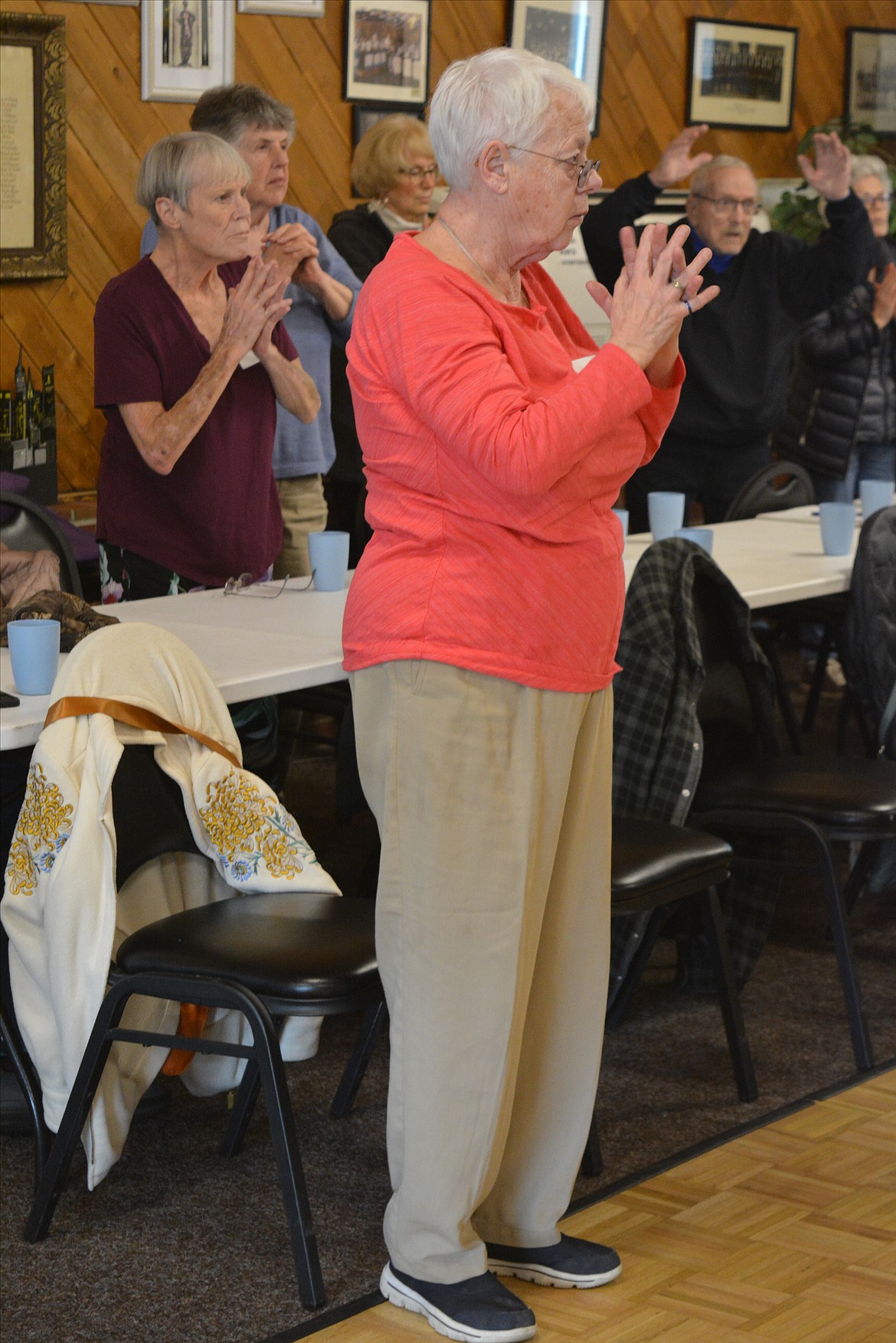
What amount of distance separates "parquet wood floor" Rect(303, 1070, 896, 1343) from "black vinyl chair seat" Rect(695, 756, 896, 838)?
52 cm

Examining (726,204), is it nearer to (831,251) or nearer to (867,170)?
(831,251)

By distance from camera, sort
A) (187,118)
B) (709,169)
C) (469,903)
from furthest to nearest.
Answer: (187,118) → (709,169) → (469,903)

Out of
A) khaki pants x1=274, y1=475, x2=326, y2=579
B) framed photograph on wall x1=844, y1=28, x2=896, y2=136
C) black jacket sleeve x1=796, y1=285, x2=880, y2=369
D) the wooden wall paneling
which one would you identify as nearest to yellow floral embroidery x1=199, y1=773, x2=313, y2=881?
khaki pants x1=274, y1=475, x2=326, y2=579

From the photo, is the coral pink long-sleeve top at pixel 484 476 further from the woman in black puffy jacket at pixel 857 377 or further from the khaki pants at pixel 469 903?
the woman in black puffy jacket at pixel 857 377

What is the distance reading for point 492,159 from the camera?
6.49 ft

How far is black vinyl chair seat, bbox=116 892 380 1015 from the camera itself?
2209 mm

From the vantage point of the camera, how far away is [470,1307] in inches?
84.2

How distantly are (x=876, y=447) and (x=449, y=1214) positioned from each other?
4.48 m

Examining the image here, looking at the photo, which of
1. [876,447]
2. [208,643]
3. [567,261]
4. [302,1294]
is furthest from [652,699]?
[567,261]

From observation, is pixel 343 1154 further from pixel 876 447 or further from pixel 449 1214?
pixel 876 447

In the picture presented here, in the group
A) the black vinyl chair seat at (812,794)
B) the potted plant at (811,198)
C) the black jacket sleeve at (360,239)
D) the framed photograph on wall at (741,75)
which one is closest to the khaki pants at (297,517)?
the black jacket sleeve at (360,239)

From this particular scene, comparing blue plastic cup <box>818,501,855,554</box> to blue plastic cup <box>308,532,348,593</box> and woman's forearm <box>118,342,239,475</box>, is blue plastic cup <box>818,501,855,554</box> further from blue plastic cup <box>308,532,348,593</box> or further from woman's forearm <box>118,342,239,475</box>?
woman's forearm <box>118,342,239,475</box>

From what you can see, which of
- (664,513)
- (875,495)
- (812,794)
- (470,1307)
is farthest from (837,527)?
(470,1307)

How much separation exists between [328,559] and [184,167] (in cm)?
79
